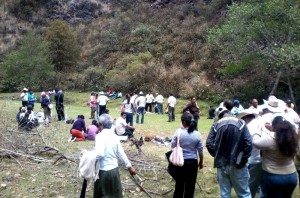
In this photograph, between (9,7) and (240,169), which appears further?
(9,7)

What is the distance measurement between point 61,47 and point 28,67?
18.5 feet

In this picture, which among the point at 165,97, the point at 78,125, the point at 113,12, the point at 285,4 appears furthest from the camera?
the point at 113,12

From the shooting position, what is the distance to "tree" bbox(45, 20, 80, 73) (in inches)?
1757

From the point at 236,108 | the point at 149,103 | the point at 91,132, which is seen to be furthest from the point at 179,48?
the point at 236,108

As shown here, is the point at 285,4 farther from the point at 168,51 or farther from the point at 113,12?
the point at 113,12

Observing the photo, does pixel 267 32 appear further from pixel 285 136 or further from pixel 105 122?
pixel 285 136

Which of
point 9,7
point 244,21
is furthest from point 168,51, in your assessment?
point 9,7

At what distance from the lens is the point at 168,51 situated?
135 feet

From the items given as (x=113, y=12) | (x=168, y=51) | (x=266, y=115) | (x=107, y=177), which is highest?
(x=113, y=12)

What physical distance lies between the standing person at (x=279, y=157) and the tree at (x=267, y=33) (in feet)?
62.7

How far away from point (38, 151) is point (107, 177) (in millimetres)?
4495

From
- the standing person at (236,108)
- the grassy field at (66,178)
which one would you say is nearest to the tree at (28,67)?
the standing person at (236,108)

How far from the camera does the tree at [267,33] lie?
76.7 ft

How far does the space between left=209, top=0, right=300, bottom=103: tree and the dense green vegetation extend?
0.18ft
